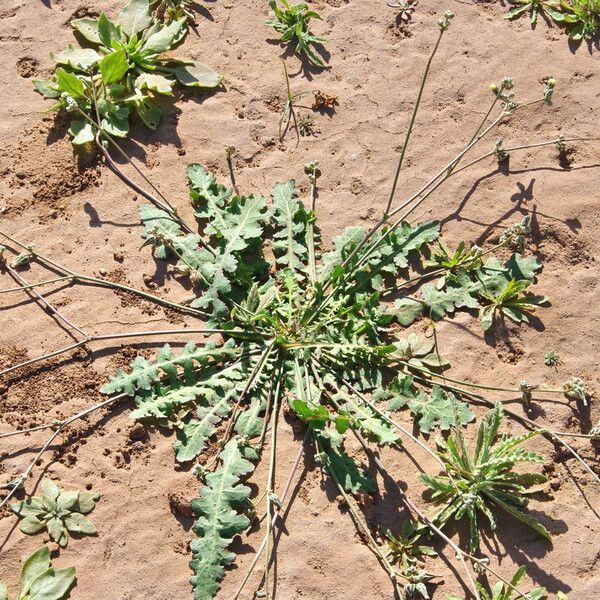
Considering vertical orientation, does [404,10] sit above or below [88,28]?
above

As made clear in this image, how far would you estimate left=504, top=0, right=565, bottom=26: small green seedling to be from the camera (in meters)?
5.05

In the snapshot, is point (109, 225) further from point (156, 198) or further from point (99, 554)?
point (99, 554)

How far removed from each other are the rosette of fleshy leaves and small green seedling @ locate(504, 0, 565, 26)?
2115 millimetres

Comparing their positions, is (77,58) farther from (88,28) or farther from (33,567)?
(33,567)

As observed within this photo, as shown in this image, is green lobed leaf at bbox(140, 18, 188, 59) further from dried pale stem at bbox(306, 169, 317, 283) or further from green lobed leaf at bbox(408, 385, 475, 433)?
green lobed leaf at bbox(408, 385, 475, 433)

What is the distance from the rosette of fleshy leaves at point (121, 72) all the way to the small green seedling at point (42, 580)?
2.34m

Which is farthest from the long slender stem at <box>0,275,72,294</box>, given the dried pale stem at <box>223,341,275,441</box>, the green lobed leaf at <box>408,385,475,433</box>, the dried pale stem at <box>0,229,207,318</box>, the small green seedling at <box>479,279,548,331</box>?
the small green seedling at <box>479,279,548,331</box>

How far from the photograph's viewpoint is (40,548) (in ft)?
11.7

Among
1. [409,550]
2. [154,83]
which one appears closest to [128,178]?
[154,83]

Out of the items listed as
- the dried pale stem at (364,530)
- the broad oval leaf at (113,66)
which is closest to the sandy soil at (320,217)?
the dried pale stem at (364,530)

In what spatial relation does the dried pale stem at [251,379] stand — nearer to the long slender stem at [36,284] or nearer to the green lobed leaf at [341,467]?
the green lobed leaf at [341,467]

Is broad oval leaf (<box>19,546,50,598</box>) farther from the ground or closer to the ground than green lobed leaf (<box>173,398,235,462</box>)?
closer to the ground

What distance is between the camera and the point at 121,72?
14.6 feet

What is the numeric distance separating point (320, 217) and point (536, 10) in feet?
7.35
